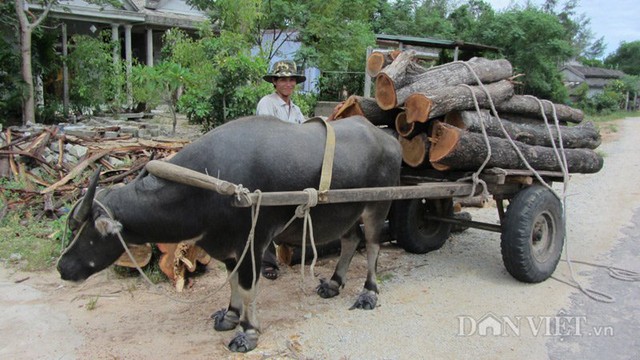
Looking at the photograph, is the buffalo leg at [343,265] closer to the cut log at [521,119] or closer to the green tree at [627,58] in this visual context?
the cut log at [521,119]

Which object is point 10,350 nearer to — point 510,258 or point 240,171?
point 240,171

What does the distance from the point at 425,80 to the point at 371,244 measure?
159cm

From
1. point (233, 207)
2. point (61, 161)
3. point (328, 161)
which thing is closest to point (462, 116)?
point (328, 161)

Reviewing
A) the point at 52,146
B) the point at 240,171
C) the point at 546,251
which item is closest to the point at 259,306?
the point at 240,171

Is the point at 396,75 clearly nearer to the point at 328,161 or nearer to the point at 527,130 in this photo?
the point at 328,161

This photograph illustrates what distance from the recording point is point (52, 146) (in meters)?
8.25

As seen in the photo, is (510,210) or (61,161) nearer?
(510,210)

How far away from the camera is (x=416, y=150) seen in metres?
4.89

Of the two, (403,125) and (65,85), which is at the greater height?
(403,125)

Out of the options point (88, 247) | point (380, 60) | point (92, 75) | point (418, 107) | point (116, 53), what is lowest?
point (88, 247)

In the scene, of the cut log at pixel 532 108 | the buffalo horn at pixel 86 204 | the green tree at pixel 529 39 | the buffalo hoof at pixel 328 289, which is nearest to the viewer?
the buffalo horn at pixel 86 204

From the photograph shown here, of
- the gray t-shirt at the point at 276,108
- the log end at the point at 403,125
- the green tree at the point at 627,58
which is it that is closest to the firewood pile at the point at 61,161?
the gray t-shirt at the point at 276,108

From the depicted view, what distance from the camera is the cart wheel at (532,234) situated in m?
4.79

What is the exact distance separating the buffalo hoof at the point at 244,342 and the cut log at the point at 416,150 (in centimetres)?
222
